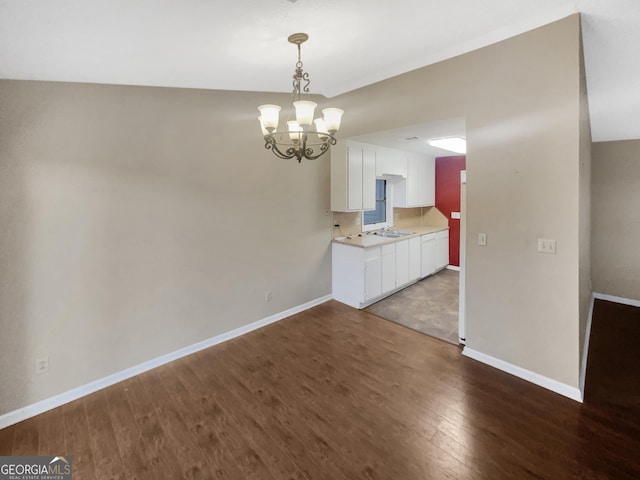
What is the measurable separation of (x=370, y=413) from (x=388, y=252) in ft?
8.67

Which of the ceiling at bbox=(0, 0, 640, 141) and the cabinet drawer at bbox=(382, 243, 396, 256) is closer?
the ceiling at bbox=(0, 0, 640, 141)

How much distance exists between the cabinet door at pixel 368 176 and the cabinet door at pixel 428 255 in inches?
54.9

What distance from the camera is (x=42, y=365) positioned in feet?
7.49

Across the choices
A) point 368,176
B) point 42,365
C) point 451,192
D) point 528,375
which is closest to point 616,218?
point 451,192

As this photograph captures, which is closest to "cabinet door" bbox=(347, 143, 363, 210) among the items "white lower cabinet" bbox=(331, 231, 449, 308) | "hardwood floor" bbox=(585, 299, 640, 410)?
"white lower cabinet" bbox=(331, 231, 449, 308)

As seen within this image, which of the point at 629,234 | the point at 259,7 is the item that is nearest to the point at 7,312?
the point at 259,7

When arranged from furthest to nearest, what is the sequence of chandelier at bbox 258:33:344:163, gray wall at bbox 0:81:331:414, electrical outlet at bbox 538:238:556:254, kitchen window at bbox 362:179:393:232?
kitchen window at bbox 362:179:393:232 < electrical outlet at bbox 538:238:556:254 < gray wall at bbox 0:81:331:414 < chandelier at bbox 258:33:344:163

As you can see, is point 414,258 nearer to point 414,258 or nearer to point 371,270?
point 414,258

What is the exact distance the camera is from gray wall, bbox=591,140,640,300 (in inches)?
170

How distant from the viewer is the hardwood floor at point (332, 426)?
5.77 feet

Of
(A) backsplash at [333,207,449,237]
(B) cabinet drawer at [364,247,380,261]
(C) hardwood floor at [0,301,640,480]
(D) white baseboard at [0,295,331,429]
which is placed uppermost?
(A) backsplash at [333,207,449,237]

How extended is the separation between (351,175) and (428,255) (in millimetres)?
2386

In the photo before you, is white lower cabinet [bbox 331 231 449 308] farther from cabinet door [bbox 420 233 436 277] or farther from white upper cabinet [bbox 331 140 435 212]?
white upper cabinet [bbox 331 140 435 212]

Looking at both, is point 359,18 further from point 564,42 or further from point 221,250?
point 221,250
